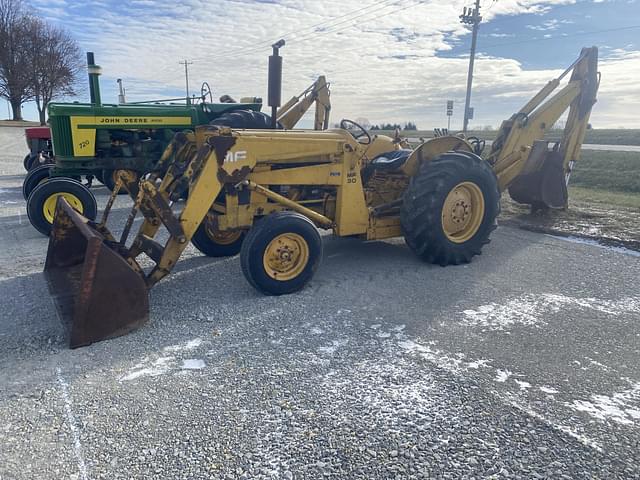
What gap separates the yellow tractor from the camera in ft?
13.5

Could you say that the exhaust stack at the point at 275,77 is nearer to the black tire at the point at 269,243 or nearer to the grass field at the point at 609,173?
the black tire at the point at 269,243

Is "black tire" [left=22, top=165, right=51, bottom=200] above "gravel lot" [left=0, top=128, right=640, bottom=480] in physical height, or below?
above

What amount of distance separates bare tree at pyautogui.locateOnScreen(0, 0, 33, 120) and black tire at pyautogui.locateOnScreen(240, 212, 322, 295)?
47238mm

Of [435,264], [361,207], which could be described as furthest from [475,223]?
[361,207]

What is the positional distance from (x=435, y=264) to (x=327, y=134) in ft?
6.63

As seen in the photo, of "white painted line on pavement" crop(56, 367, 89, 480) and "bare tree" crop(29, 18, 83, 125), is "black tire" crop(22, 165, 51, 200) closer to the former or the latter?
"white painted line on pavement" crop(56, 367, 89, 480)

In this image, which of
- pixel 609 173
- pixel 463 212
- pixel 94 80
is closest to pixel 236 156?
pixel 463 212

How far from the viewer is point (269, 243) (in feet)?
15.6

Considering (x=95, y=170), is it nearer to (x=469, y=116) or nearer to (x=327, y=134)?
(x=327, y=134)

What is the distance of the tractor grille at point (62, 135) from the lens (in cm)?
878

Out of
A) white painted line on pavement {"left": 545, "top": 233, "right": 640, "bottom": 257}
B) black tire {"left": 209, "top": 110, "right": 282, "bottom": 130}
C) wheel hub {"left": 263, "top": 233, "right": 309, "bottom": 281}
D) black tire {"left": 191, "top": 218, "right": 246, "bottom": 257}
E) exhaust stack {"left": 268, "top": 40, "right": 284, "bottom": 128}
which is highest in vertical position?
exhaust stack {"left": 268, "top": 40, "right": 284, "bottom": 128}

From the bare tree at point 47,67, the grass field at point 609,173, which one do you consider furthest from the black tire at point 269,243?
the bare tree at point 47,67

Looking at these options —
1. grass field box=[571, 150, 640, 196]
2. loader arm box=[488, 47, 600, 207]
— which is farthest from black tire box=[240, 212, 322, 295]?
grass field box=[571, 150, 640, 196]

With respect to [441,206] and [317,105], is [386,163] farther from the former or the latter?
[317,105]
